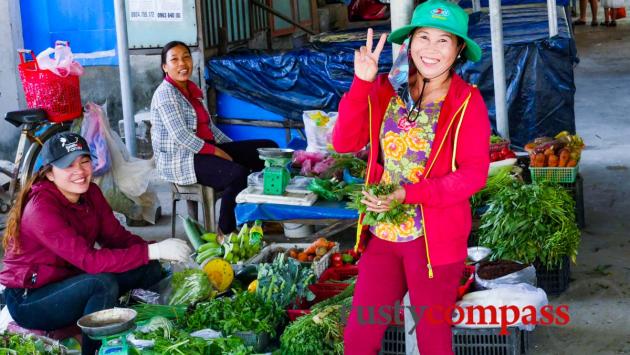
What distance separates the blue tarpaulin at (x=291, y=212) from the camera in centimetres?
528

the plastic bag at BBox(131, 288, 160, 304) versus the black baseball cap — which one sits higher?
the black baseball cap

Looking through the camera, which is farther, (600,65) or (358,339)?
(600,65)

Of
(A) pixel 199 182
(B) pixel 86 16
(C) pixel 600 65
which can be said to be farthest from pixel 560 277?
(C) pixel 600 65

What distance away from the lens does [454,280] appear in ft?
10.5

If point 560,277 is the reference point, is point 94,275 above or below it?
above

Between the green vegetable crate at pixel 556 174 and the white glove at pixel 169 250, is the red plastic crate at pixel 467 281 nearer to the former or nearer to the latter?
the white glove at pixel 169 250

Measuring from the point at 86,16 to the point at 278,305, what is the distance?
5438 millimetres

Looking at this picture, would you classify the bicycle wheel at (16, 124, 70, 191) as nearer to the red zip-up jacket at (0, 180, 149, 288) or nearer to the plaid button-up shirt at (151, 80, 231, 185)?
the plaid button-up shirt at (151, 80, 231, 185)

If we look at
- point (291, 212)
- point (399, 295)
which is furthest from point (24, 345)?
point (291, 212)

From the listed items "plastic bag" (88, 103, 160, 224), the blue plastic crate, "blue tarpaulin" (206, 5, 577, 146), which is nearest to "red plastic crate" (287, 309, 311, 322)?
"plastic bag" (88, 103, 160, 224)

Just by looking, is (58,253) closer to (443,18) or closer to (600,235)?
(443,18)

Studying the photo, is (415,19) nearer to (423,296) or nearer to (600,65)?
(423,296)

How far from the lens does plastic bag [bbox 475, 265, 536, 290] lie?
13.4 ft

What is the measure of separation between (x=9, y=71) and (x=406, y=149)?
6.35 m
